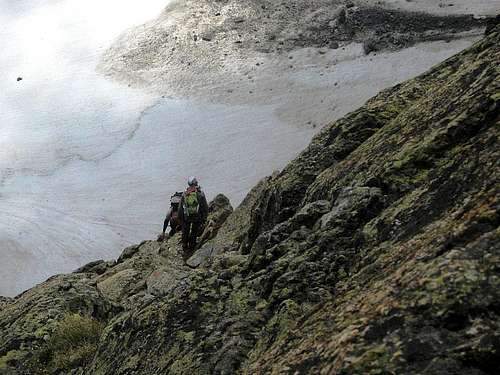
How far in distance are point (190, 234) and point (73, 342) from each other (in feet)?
28.5

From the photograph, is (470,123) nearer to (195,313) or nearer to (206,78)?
(195,313)

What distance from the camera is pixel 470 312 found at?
153 inches

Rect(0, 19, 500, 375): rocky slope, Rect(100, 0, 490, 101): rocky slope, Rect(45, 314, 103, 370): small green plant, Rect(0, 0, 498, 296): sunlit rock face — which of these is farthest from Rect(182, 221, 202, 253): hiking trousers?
Rect(100, 0, 490, 101): rocky slope

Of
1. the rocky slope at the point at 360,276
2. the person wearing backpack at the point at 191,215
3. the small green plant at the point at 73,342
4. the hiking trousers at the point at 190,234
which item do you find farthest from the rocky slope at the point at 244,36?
the rocky slope at the point at 360,276

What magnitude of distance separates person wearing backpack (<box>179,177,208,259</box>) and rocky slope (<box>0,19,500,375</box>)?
721 centimetres

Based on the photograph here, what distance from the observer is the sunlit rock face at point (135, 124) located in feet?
111

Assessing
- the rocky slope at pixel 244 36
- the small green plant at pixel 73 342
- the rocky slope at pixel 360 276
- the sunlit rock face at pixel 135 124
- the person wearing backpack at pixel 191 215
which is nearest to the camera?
the rocky slope at pixel 360 276

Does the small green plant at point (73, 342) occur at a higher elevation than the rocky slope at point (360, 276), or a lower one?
lower

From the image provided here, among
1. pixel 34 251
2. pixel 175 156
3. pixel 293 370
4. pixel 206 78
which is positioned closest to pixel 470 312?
pixel 293 370

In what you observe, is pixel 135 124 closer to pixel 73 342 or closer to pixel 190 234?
pixel 190 234

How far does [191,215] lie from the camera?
1761 centimetres

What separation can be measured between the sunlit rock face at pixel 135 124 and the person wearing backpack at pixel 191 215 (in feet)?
47.1

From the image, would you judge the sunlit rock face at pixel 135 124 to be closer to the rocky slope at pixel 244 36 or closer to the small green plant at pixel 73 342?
the rocky slope at pixel 244 36

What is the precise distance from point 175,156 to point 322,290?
32.6m
